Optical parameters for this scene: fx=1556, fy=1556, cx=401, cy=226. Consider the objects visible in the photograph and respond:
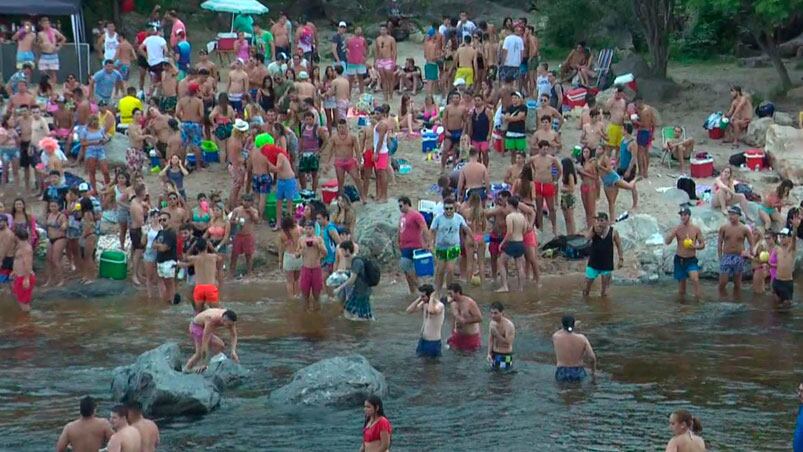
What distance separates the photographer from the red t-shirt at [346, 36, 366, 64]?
2964 centimetres

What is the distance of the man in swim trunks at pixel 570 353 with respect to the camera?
1664 cm

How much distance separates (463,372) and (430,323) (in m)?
0.71

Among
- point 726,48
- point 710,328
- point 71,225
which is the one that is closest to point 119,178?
point 71,225

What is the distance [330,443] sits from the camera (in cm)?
1542

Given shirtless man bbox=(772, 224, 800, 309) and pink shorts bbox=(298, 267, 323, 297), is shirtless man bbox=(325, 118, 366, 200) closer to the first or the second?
pink shorts bbox=(298, 267, 323, 297)

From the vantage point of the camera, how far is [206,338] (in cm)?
1730

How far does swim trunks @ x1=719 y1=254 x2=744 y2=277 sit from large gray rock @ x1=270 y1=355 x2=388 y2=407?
20.9 ft

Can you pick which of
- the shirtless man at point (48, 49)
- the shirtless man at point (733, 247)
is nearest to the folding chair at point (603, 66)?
the shirtless man at point (733, 247)

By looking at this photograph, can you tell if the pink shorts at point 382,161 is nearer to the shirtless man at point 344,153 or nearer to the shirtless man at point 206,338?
the shirtless man at point 344,153

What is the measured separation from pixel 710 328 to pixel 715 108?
10932 millimetres

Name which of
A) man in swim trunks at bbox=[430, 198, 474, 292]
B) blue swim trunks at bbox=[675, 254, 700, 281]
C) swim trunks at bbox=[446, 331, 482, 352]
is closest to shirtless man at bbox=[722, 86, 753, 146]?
blue swim trunks at bbox=[675, 254, 700, 281]

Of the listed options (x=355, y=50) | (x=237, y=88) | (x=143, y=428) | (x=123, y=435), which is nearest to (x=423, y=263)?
(x=237, y=88)

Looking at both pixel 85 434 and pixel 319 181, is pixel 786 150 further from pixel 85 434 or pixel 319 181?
pixel 85 434

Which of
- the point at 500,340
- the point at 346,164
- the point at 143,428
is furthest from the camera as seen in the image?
the point at 346,164
